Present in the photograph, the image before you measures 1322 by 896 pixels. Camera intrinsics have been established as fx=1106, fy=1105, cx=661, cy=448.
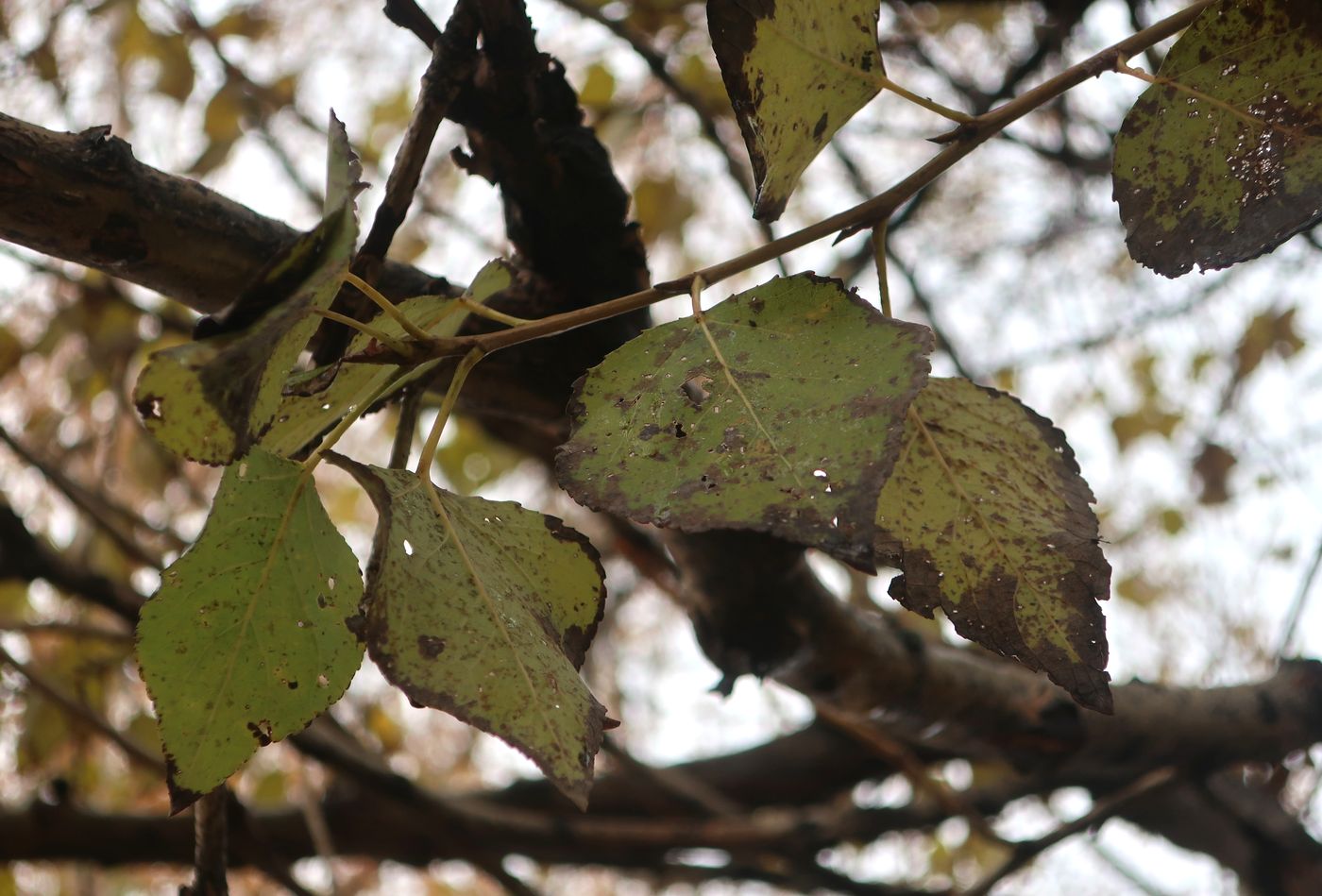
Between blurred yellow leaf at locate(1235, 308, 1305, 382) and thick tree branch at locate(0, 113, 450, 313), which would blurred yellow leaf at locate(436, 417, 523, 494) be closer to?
thick tree branch at locate(0, 113, 450, 313)

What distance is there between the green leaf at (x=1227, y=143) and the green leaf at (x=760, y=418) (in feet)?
0.43

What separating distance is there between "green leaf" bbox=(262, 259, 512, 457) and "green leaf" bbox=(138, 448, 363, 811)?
3 cm

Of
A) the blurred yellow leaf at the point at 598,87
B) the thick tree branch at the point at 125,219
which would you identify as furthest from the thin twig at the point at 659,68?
the thick tree branch at the point at 125,219

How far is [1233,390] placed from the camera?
163 centimetres

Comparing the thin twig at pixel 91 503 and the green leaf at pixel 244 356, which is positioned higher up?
the thin twig at pixel 91 503

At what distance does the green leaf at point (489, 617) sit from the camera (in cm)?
32

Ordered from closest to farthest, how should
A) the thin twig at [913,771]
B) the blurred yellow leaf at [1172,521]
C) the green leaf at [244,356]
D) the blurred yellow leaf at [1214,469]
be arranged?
the green leaf at [244,356] < the thin twig at [913,771] < the blurred yellow leaf at [1214,469] < the blurred yellow leaf at [1172,521]

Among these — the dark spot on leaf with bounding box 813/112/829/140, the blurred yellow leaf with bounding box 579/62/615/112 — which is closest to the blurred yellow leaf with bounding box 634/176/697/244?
the blurred yellow leaf with bounding box 579/62/615/112

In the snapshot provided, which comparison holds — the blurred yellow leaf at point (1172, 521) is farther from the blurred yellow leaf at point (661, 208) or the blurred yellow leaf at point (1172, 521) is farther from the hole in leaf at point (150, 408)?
the hole in leaf at point (150, 408)

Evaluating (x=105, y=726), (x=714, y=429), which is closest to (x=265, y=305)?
(x=714, y=429)

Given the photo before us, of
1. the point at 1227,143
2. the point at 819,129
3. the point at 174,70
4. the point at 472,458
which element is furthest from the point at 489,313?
the point at 174,70

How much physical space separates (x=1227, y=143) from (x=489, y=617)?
0.99 feet

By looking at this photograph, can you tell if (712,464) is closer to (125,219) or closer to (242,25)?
(125,219)

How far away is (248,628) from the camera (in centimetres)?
36
